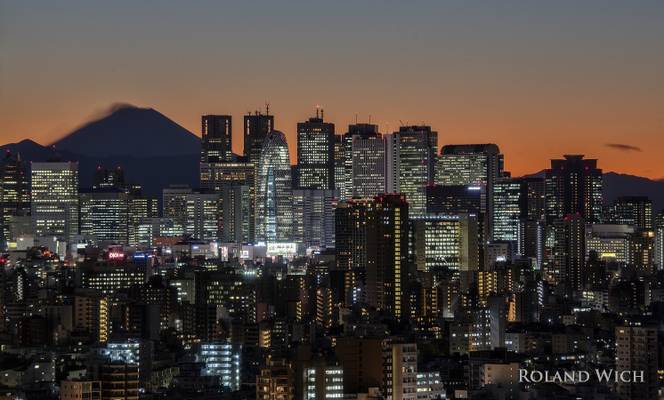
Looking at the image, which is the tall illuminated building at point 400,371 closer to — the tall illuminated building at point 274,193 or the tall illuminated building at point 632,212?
the tall illuminated building at point 632,212

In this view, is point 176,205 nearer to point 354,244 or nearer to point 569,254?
point 569,254

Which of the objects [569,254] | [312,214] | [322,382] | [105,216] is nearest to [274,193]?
[312,214]

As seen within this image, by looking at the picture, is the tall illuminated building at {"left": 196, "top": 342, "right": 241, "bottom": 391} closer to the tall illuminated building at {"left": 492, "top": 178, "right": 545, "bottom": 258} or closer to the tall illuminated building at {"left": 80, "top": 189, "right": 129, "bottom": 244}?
the tall illuminated building at {"left": 492, "top": 178, "right": 545, "bottom": 258}

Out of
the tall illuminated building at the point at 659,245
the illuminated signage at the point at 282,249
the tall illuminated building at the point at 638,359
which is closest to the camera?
the tall illuminated building at the point at 638,359

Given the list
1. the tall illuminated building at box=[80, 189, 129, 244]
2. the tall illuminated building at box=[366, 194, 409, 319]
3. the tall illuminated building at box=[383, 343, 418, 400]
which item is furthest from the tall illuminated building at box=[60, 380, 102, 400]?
the tall illuminated building at box=[80, 189, 129, 244]

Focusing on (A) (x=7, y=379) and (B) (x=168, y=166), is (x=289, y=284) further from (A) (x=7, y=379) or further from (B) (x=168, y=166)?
(B) (x=168, y=166)

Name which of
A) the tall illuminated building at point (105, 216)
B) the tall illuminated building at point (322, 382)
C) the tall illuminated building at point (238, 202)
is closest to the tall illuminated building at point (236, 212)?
the tall illuminated building at point (238, 202)
